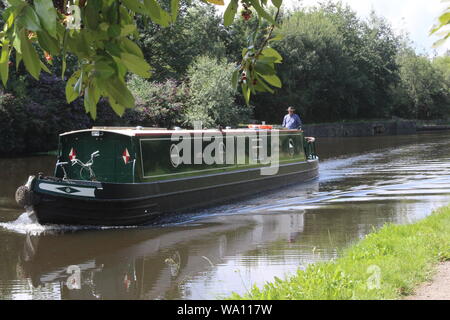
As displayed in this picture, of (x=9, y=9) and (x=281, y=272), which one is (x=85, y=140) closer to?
(x=281, y=272)

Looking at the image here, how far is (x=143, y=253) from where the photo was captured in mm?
9883

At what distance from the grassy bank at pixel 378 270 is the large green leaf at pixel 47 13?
3.61 meters

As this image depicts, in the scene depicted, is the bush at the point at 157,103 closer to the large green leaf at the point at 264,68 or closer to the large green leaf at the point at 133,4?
the large green leaf at the point at 264,68

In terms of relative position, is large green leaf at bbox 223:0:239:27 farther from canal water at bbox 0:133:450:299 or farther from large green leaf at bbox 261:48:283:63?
canal water at bbox 0:133:450:299

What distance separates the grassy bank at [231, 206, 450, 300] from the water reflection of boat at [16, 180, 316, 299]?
2069 mm

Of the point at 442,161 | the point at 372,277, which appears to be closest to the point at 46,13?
the point at 372,277

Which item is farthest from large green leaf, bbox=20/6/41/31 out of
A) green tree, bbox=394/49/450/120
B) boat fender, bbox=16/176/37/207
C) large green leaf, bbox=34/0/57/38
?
green tree, bbox=394/49/450/120

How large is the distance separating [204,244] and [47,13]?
358 inches

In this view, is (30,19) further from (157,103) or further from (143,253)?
(157,103)

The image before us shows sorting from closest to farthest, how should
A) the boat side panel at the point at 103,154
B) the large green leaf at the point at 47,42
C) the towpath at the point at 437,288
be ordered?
the large green leaf at the point at 47,42, the towpath at the point at 437,288, the boat side panel at the point at 103,154

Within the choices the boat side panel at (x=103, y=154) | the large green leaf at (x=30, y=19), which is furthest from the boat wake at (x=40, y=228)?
the large green leaf at (x=30, y=19)

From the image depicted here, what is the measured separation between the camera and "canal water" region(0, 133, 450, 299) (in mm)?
7863

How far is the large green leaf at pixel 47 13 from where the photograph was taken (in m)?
1.61
